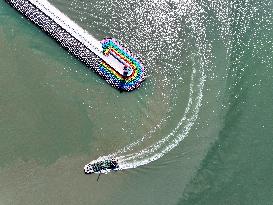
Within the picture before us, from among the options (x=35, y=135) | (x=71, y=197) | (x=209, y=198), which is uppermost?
(x=35, y=135)

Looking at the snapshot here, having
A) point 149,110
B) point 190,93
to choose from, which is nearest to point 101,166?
point 149,110

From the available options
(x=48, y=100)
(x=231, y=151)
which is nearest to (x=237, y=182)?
(x=231, y=151)

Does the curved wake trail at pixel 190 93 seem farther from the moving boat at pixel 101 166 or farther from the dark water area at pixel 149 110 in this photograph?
the moving boat at pixel 101 166

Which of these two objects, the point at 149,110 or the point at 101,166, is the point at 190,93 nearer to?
the point at 149,110

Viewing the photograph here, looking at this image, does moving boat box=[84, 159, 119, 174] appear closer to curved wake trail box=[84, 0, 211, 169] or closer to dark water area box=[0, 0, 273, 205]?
curved wake trail box=[84, 0, 211, 169]

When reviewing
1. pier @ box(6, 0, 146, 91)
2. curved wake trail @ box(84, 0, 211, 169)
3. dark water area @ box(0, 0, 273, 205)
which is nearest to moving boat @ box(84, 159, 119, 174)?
curved wake trail @ box(84, 0, 211, 169)

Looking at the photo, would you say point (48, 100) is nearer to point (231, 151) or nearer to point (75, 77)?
point (75, 77)
